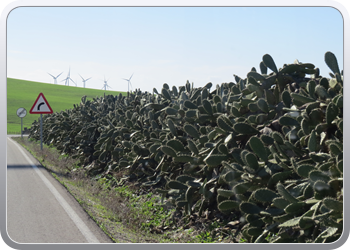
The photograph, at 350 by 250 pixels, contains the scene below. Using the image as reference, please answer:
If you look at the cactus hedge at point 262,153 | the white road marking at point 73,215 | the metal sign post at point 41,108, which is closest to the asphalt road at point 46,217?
the white road marking at point 73,215

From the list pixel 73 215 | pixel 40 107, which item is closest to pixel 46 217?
pixel 73 215

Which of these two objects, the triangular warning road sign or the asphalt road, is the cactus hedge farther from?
the triangular warning road sign

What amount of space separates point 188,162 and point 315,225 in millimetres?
2639

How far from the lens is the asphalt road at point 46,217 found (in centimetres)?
434

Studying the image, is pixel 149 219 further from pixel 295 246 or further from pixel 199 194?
pixel 295 246

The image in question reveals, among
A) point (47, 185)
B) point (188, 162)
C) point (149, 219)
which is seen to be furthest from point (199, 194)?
point (47, 185)

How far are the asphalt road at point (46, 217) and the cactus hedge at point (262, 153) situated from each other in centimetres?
159

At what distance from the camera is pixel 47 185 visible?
766cm

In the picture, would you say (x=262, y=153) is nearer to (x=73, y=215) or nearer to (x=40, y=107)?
(x=73, y=215)

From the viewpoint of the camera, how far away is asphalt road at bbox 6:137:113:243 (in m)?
4.34

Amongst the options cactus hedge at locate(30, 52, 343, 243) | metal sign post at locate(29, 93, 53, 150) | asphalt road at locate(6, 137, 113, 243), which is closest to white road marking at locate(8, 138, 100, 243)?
asphalt road at locate(6, 137, 113, 243)

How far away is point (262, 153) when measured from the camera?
4.30 metres

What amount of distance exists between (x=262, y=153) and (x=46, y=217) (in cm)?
357

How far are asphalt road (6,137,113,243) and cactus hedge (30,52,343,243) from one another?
159cm
